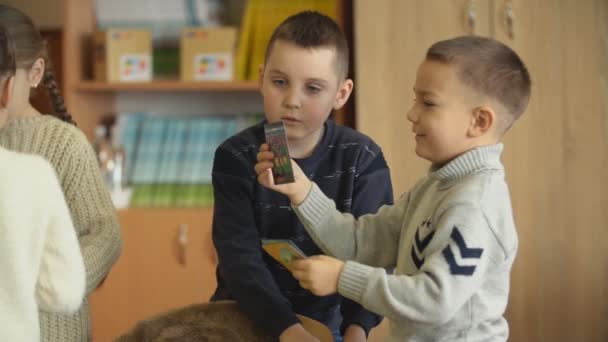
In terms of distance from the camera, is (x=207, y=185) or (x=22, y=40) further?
(x=207, y=185)

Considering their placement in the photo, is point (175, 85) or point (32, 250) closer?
point (32, 250)

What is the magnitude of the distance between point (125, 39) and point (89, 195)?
1.57 m

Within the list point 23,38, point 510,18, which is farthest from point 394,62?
point 23,38

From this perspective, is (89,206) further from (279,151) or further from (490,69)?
(490,69)

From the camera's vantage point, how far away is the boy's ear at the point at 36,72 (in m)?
1.50

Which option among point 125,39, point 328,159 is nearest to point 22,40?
point 328,159

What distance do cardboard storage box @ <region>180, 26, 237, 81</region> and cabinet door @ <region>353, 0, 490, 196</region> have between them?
48cm

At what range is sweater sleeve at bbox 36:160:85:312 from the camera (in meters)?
1.13

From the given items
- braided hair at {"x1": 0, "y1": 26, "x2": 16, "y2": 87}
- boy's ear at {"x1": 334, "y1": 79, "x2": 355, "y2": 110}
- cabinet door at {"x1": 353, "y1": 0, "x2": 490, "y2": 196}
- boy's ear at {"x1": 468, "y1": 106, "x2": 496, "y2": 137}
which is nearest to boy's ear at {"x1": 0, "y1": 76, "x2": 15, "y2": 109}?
braided hair at {"x1": 0, "y1": 26, "x2": 16, "y2": 87}

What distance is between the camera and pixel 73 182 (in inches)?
57.6

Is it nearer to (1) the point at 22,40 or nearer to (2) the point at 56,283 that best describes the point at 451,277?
(2) the point at 56,283

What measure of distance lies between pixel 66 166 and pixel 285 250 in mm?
468

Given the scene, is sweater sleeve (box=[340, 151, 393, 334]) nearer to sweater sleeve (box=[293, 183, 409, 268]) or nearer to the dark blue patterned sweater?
the dark blue patterned sweater

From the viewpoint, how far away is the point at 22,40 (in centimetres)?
150
